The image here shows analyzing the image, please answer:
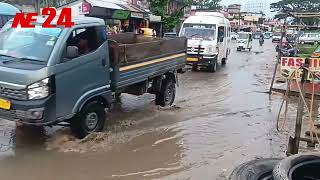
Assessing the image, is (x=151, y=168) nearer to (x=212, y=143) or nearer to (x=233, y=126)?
(x=212, y=143)

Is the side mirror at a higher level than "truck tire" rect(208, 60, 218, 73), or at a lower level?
higher

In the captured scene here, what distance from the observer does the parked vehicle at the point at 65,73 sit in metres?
5.60

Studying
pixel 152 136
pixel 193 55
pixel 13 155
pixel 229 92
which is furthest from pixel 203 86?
pixel 13 155

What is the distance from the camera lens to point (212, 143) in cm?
696

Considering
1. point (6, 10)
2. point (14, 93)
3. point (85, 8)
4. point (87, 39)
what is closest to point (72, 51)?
point (87, 39)

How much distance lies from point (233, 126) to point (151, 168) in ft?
9.70

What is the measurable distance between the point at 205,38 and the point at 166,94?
8321 mm

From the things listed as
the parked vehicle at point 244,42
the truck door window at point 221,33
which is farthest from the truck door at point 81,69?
the parked vehicle at point 244,42

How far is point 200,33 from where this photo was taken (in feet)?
57.5

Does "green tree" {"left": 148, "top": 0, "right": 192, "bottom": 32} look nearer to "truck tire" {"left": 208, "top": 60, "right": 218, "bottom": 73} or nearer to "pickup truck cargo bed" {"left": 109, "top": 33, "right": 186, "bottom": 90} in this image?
"truck tire" {"left": 208, "top": 60, "right": 218, "bottom": 73}

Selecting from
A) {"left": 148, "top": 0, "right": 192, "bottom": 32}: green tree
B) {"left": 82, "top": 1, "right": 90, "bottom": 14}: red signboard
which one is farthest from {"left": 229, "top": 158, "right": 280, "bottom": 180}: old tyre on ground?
{"left": 148, "top": 0, "right": 192, "bottom": 32}: green tree

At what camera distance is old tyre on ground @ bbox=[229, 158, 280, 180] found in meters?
4.04

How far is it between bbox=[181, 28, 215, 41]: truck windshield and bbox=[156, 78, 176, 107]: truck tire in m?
7.92

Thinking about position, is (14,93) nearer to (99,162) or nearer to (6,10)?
(99,162)
